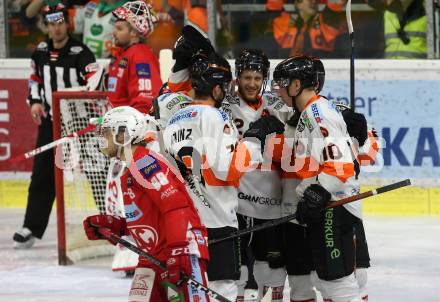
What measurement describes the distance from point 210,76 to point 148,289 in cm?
101

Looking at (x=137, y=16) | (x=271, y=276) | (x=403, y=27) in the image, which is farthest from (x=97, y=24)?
(x=271, y=276)

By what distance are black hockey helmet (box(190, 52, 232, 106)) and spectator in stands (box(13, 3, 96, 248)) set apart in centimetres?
254

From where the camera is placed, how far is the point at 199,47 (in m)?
5.80

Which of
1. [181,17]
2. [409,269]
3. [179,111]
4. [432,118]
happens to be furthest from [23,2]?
[179,111]

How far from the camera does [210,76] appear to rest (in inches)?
203

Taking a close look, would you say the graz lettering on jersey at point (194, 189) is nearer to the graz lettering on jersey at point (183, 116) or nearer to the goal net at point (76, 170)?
the graz lettering on jersey at point (183, 116)

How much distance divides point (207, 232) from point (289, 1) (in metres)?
4.12

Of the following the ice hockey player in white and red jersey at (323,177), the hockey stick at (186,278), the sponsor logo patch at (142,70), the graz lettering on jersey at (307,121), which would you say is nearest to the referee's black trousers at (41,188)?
the sponsor logo patch at (142,70)

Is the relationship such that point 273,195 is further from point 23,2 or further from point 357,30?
point 23,2

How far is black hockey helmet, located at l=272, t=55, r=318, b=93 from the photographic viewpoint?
205 inches

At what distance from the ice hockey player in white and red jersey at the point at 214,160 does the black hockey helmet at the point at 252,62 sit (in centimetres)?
38

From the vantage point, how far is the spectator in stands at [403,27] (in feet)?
28.3

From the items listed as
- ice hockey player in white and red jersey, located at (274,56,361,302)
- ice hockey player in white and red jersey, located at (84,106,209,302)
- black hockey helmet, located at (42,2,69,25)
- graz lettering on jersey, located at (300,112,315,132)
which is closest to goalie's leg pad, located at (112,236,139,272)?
black hockey helmet, located at (42,2,69,25)

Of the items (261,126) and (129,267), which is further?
(129,267)
